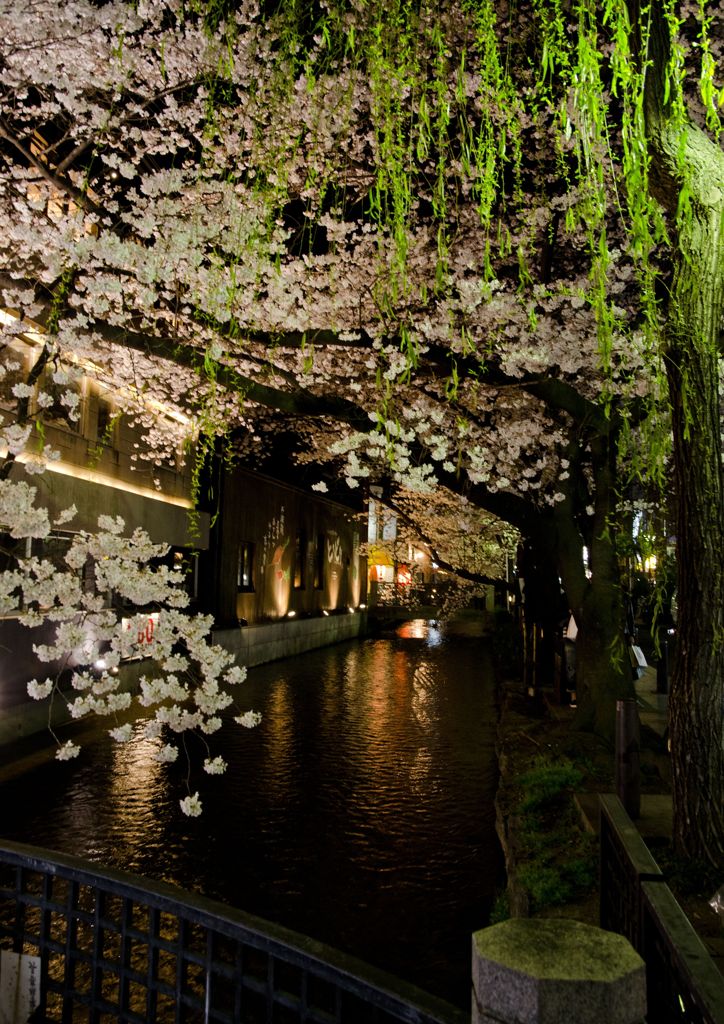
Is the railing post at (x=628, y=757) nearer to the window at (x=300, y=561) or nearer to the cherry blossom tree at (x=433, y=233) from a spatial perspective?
the cherry blossom tree at (x=433, y=233)

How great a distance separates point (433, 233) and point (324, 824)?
1020cm

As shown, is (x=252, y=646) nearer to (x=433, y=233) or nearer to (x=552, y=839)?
(x=433, y=233)

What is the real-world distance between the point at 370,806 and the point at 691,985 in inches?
335

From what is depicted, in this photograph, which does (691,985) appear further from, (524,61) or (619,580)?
(524,61)

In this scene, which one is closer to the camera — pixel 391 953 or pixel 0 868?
pixel 391 953

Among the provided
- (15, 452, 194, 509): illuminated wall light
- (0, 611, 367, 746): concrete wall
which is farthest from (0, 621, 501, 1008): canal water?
(15, 452, 194, 509): illuminated wall light

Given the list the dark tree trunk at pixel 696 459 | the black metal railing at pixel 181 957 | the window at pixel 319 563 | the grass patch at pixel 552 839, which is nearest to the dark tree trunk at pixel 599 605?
the grass patch at pixel 552 839

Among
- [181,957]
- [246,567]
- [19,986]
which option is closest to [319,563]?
[246,567]

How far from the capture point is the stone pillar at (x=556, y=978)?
2.31m

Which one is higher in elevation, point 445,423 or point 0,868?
point 445,423

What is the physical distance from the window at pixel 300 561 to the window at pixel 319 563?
1.92 metres

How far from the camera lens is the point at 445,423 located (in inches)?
623

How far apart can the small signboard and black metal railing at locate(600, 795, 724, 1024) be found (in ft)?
10.2

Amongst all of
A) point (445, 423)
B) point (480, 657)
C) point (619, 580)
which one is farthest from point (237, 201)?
point (480, 657)
